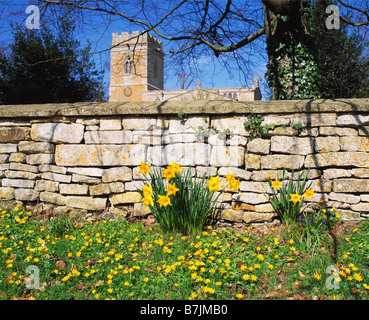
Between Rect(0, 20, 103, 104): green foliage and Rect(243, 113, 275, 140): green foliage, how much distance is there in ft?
18.8

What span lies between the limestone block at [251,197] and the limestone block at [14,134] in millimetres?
2845

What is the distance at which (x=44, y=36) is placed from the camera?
8.27m

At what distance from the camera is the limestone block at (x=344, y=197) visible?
3477mm

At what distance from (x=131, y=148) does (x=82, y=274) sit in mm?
1619

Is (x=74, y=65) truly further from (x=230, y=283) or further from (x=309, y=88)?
(x=230, y=283)

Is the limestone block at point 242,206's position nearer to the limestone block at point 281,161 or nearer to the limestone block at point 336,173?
the limestone block at point 281,161

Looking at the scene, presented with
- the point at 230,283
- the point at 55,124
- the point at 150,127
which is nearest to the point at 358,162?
the point at 230,283

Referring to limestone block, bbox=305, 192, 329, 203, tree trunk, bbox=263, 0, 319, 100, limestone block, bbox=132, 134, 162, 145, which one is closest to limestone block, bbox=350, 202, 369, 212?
limestone block, bbox=305, 192, 329, 203

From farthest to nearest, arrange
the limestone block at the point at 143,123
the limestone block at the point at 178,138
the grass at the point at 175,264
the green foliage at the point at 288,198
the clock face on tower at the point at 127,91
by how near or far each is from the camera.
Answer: the clock face on tower at the point at 127,91 < the limestone block at the point at 143,123 < the limestone block at the point at 178,138 < the green foliage at the point at 288,198 < the grass at the point at 175,264

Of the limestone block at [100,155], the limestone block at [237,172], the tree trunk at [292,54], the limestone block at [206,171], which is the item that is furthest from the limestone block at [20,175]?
the tree trunk at [292,54]

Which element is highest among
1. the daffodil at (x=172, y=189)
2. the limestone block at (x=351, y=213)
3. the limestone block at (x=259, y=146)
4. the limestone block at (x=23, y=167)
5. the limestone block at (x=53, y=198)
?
the limestone block at (x=259, y=146)

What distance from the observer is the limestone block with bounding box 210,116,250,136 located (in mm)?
3652

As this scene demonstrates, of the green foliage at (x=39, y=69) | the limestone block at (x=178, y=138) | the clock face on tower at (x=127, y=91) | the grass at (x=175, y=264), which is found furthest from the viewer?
the clock face on tower at (x=127, y=91)

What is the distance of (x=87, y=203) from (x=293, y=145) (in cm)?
264
